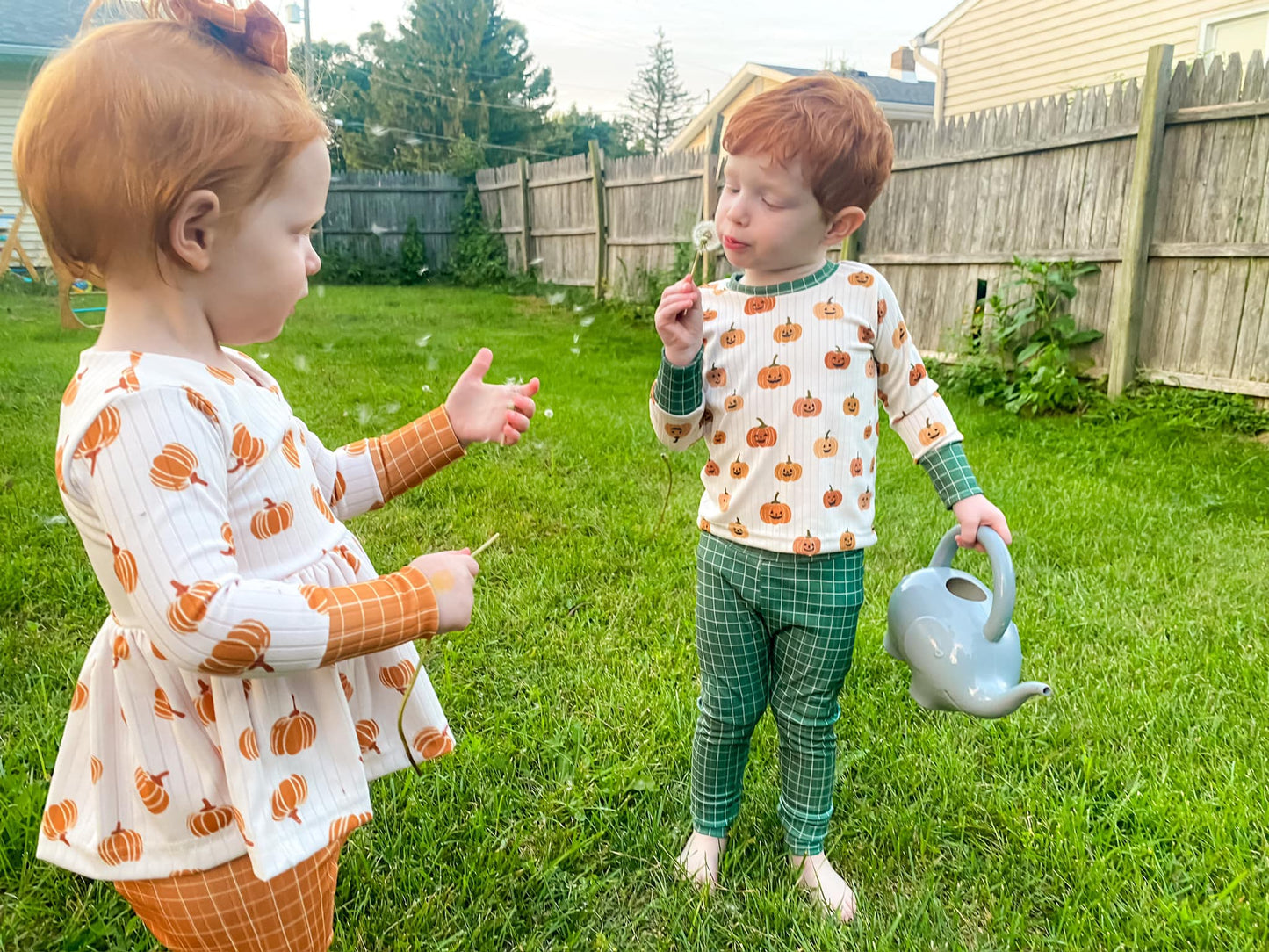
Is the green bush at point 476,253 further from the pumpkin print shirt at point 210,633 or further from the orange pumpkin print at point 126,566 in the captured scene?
the orange pumpkin print at point 126,566

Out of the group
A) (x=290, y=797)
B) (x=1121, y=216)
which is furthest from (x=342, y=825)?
(x=1121, y=216)

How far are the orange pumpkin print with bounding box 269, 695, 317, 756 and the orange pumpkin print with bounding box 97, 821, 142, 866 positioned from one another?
0.60ft

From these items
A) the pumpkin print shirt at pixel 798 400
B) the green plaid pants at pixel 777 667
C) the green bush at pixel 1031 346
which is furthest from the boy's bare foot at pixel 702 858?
the green bush at pixel 1031 346

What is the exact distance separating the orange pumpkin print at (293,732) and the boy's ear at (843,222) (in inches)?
40.6

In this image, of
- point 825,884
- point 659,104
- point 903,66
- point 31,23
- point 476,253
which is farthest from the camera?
point 659,104

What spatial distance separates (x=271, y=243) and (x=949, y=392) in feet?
17.9

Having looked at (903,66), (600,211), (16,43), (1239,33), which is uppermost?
(903,66)

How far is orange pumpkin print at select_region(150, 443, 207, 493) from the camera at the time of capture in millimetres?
838

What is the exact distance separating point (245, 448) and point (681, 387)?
0.71 metres

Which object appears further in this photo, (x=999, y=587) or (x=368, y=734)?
(x=999, y=587)

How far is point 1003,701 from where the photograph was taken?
1407 mm

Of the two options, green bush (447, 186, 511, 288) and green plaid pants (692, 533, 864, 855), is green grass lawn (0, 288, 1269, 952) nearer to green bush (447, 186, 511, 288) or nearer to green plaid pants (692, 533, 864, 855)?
green plaid pants (692, 533, 864, 855)

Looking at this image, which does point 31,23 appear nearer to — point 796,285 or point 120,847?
point 796,285

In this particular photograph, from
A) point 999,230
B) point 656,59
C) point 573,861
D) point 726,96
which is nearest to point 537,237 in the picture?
point 999,230
